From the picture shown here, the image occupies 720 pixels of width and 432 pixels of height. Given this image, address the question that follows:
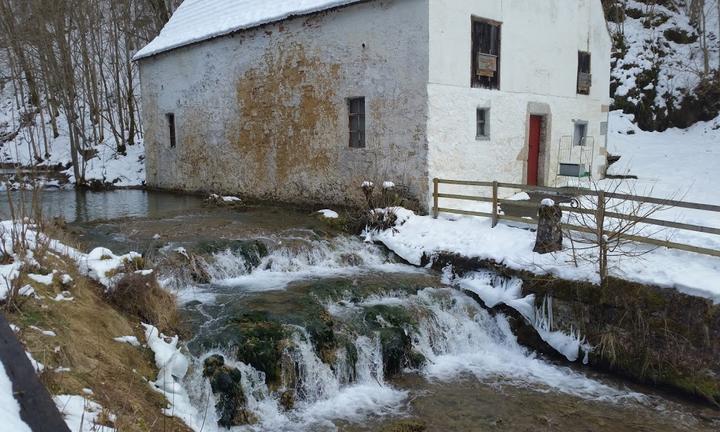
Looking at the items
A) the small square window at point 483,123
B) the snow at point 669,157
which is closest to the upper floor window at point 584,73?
the snow at point 669,157

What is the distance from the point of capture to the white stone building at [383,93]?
39.1 ft

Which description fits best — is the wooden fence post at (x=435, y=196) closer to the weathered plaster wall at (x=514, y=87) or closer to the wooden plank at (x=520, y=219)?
the weathered plaster wall at (x=514, y=87)

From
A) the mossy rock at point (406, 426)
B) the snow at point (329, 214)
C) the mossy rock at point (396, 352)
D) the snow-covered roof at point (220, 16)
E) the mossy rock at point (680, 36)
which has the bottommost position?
the mossy rock at point (406, 426)

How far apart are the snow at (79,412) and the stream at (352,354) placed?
5.87 ft

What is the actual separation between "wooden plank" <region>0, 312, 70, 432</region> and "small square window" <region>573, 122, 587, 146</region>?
51.5 feet

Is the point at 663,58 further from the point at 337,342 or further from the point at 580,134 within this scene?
the point at 337,342

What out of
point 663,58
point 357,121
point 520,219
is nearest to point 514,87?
point 357,121

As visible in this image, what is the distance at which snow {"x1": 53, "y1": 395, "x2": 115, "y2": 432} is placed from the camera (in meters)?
3.43

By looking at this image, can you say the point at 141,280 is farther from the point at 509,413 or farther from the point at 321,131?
the point at 321,131

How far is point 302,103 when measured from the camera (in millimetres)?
14242

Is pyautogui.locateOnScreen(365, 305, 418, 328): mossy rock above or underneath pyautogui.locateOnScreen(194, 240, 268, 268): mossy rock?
underneath

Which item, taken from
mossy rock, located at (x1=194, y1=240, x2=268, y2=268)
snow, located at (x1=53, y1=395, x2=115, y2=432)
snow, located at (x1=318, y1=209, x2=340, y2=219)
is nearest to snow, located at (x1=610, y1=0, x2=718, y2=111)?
snow, located at (x1=318, y1=209, x2=340, y2=219)

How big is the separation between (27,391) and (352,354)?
434 centimetres

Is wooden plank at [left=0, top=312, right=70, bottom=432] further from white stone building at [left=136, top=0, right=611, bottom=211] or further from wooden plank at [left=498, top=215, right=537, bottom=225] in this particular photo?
white stone building at [left=136, top=0, right=611, bottom=211]
